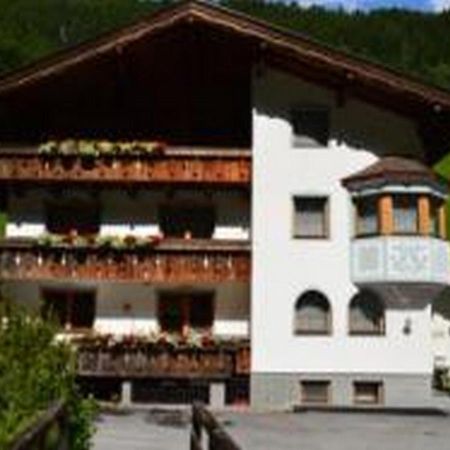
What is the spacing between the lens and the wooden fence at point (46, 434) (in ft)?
29.5

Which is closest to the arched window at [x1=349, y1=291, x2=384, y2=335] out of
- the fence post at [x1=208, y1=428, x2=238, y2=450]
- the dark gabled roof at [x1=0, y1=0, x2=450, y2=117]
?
the dark gabled roof at [x1=0, y1=0, x2=450, y2=117]

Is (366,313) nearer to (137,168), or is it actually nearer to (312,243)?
(312,243)

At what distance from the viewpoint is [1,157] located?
32.0 meters

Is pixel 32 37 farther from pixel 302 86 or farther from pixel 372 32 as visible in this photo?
pixel 302 86

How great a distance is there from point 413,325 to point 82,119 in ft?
32.4

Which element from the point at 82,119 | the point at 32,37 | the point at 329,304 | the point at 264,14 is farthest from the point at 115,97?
the point at 264,14

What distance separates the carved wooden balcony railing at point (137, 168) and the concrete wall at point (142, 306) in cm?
270

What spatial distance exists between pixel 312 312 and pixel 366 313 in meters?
1.34

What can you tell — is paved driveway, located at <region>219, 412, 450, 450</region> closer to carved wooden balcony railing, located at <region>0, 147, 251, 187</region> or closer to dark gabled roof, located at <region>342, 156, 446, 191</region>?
dark gabled roof, located at <region>342, 156, 446, 191</region>

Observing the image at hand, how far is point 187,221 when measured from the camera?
32750 millimetres

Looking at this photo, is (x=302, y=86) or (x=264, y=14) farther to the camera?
(x=264, y=14)

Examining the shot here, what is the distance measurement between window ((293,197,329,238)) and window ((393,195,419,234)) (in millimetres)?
1746

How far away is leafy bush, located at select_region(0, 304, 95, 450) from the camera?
1416cm

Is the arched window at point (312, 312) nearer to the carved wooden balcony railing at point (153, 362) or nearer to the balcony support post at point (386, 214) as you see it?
the carved wooden balcony railing at point (153, 362)
